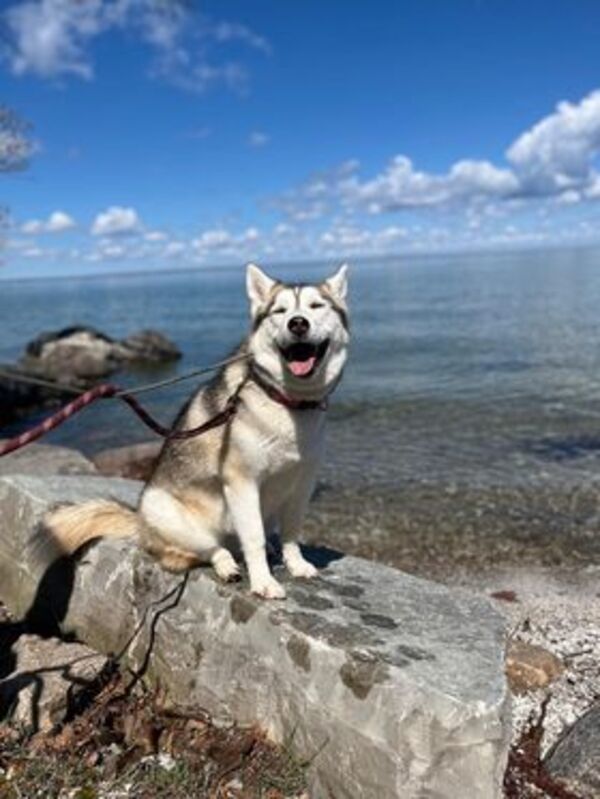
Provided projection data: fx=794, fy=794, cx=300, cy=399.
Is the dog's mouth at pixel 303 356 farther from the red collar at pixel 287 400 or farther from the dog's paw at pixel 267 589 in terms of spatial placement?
the dog's paw at pixel 267 589

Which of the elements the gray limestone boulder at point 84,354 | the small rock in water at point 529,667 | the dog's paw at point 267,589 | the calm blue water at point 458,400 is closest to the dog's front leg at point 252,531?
the dog's paw at point 267,589

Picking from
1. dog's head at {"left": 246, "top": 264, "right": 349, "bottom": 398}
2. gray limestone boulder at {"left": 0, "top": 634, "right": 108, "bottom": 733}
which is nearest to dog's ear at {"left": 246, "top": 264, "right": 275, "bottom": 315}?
dog's head at {"left": 246, "top": 264, "right": 349, "bottom": 398}

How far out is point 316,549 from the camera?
7797mm

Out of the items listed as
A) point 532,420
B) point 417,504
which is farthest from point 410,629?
point 532,420

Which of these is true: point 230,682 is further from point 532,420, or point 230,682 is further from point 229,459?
point 532,420

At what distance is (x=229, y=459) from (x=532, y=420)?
684 inches

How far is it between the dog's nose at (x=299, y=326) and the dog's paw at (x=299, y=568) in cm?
209

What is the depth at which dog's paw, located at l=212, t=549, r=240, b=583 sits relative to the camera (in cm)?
630

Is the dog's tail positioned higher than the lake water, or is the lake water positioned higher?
the dog's tail

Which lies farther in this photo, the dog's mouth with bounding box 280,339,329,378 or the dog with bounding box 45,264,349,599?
the dog with bounding box 45,264,349,599

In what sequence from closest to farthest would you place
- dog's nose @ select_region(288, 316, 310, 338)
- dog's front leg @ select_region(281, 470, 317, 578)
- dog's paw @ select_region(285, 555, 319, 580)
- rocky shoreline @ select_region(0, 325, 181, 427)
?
dog's nose @ select_region(288, 316, 310, 338) → dog's front leg @ select_region(281, 470, 317, 578) → dog's paw @ select_region(285, 555, 319, 580) → rocky shoreline @ select_region(0, 325, 181, 427)

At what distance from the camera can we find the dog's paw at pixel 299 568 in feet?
21.9

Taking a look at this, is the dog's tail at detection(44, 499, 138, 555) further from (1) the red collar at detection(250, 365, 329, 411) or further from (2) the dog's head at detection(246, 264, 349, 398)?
(2) the dog's head at detection(246, 264, 349, 398)

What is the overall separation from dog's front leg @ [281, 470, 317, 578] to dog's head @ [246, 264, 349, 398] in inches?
37.5
